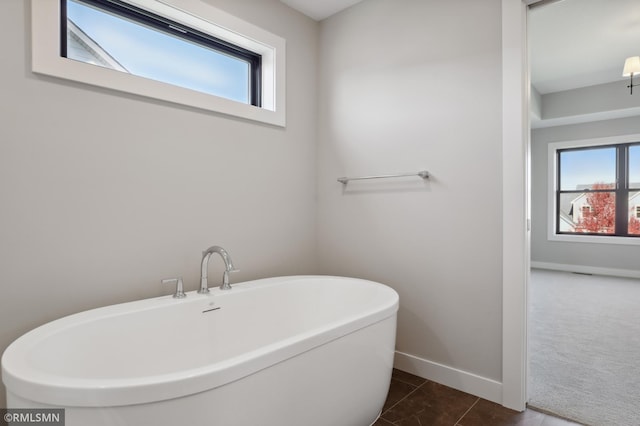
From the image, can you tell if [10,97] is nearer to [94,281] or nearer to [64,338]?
[94,281]

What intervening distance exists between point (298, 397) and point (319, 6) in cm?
267

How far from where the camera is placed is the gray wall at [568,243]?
5.11 m

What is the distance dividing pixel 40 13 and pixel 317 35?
6.27 ft

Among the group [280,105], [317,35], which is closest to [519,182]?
[280,105]

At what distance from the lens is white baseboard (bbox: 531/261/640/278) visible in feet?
16.8

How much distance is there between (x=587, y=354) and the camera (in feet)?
8.20

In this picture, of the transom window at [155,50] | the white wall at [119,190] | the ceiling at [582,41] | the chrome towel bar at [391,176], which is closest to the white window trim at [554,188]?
the ceiling at [582,41]

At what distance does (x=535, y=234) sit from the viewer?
5.98 meters

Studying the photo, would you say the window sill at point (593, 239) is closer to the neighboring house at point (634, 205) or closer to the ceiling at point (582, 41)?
the neighboring house at point (634, 205)

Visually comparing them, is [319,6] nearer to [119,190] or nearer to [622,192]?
[119,190]

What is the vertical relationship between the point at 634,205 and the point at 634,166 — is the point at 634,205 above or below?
below

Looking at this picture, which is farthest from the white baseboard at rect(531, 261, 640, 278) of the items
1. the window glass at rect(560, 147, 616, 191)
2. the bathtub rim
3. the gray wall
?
the bathtub rim

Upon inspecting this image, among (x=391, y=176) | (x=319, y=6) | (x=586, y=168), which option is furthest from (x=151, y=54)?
(x=586, y=168)

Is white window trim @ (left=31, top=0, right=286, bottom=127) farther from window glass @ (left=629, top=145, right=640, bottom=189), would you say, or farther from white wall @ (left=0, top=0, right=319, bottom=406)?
window glass @ (left=629, top=145, right=640, bottom=189)
